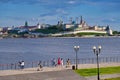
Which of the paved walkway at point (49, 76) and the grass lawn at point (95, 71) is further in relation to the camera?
the grass lawn at point (95, 71)

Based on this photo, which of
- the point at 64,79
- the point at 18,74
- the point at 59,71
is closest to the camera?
the point at 64,79

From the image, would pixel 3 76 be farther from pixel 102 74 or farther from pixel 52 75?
pixel 102 74

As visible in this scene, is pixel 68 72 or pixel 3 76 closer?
pixel 3 76

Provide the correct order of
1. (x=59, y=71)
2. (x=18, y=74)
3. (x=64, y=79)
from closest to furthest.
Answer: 1. (x=64, y=79)
2. (x=18, y=74)
3. (x=59, y=71)

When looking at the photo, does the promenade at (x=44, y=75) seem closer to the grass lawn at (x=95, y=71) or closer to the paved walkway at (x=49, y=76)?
the paved walkway at (x=49, y=76)

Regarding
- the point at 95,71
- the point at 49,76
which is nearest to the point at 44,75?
the point at 49,76

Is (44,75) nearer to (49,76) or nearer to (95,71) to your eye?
(49,76)

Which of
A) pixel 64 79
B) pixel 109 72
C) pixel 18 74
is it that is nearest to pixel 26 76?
pixel 18 74

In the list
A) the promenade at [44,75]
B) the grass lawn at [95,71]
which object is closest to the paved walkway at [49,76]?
the promenade at [44,75]

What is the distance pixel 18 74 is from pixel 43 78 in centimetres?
349

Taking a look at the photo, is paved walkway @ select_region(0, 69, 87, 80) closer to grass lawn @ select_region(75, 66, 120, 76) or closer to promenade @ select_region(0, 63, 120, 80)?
promenade @ select_region(0, 63, 120, 80)

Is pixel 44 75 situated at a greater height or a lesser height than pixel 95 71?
greater

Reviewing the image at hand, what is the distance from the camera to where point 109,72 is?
44812mm

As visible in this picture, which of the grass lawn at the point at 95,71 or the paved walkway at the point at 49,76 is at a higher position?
the paved walkway at the point at 49,76
